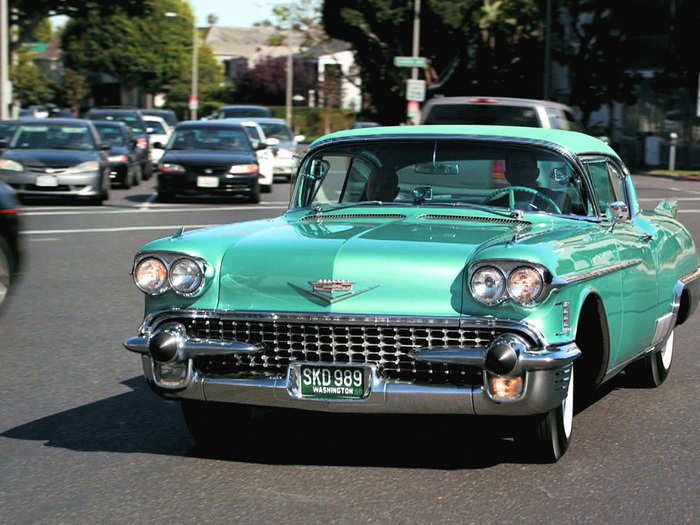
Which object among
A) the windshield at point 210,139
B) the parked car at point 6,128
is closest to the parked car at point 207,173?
the windshield at point 210,139

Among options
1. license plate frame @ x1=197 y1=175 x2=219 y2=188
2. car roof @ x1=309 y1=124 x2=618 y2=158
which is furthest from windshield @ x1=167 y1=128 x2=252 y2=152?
car roof @ x1=309 y1=124 x2=618 y2=158

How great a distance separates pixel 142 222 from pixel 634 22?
101ft

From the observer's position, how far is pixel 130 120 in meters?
38.5

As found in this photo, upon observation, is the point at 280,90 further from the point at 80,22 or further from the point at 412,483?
the point at 412,483

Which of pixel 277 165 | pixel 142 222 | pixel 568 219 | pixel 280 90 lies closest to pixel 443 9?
pixel 277 165

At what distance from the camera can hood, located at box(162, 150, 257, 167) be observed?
25.6m

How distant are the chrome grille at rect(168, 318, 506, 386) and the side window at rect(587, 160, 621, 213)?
6.69 ft

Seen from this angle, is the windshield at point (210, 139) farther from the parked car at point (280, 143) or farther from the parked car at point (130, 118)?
the parked car at point (130, 118)

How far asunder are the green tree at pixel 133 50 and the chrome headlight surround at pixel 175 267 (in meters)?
111

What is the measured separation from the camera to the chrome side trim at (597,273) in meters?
5.87

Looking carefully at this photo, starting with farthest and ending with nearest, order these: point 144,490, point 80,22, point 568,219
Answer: point 80,22, point 568,219, point 144,490

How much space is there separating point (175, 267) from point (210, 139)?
830 inches

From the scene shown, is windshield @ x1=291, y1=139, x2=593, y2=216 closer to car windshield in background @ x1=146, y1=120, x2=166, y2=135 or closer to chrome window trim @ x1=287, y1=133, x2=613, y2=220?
chrome window trim @ x1=287, y1=133, x2=613, y2=220

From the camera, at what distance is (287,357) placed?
19.2 feet
